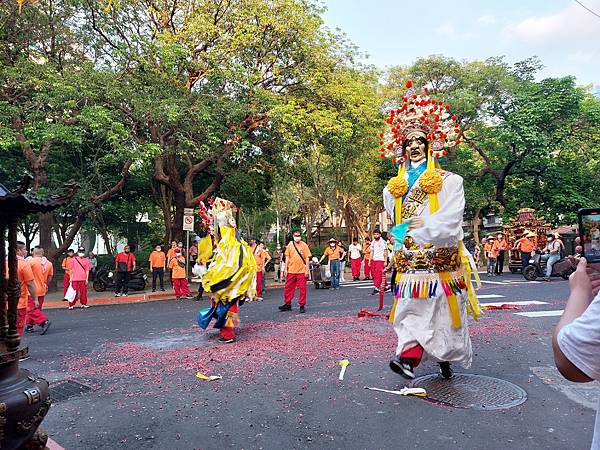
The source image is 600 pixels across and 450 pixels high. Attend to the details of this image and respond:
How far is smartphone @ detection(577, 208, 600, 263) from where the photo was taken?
162 centimetres

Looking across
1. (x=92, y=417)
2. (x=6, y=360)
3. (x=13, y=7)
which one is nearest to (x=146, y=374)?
(x=92, y=417)

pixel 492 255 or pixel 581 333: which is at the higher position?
pixel 492 255

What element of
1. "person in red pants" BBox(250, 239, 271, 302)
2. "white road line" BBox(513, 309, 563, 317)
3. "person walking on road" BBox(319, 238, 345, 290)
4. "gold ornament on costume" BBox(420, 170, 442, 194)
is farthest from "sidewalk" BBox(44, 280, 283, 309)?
"gold ornament on costume" BBox(420, 170, 442, 194)

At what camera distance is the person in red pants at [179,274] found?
13930 millimetres

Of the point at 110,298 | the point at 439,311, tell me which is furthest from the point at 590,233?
the point at 110,298

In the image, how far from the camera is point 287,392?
4.53 m

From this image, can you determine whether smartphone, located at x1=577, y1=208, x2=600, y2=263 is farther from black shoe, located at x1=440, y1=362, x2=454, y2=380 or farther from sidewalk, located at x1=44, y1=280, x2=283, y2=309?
sidewalk, located at x1=44, y1=280, x2=283, y2=309

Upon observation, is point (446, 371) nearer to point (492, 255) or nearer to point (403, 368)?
point (403, 368)

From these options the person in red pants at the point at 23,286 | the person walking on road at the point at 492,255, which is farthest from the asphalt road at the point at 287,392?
the person walking on road at the point at 492,255

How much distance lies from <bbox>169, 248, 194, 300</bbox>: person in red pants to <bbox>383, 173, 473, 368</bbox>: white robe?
33.7 ft

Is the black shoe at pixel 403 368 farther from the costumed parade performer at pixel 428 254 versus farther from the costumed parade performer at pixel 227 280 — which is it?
the costumed parade performer at pixel 227 280

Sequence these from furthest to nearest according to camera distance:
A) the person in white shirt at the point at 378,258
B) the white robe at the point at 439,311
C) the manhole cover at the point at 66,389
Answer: the person in white shirt at the point at 378,258, the manhole cover at the point at 66,389, the white robe at the point at 439,311

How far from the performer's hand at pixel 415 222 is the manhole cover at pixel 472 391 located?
1.54 meters

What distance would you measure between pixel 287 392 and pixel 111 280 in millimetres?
13493
